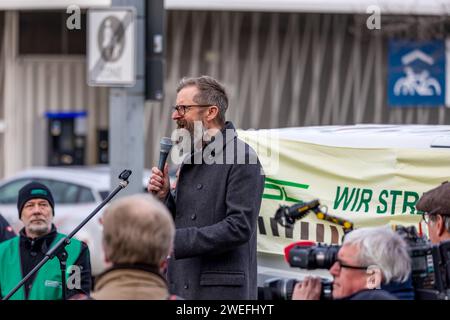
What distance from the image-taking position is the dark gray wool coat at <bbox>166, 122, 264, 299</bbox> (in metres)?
4.70

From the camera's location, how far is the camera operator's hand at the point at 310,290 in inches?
153

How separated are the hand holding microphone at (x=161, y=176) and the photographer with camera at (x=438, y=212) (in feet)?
4.01

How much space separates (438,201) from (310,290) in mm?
1043

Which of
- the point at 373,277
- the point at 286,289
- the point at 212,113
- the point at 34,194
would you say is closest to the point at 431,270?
the point at 373,277

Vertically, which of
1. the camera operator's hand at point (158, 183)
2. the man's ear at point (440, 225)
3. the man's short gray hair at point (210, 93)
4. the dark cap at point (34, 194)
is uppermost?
the man's short gray hair at point (210, 93)

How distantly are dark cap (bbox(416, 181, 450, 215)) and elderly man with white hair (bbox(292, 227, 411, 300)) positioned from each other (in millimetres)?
804

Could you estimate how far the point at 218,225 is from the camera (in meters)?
4.70

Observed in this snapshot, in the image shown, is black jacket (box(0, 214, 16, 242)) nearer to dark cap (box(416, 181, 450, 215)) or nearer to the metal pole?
the metal pole

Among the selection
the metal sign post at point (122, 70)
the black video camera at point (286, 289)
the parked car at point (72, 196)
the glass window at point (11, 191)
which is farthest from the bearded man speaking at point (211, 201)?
the glass window at point (11, 191)

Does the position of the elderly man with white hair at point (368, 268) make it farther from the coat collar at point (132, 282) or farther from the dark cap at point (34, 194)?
the dark cap at point (34, 194)

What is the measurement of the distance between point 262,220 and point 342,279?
8.32 ft

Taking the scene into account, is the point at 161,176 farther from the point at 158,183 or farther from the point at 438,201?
the point at 438,201
